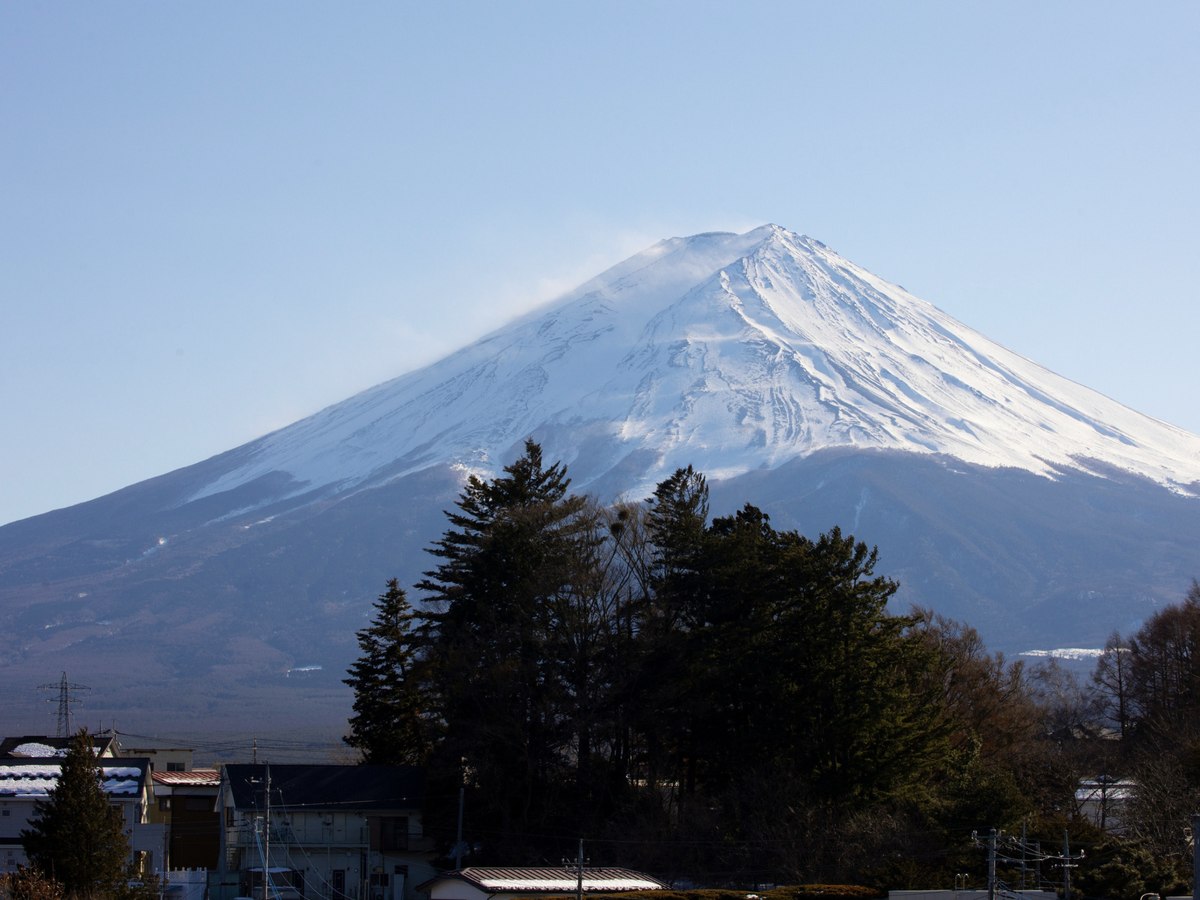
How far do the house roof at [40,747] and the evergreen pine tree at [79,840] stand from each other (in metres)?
16.2

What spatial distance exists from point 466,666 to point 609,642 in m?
3.67

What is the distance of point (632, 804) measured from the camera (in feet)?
137

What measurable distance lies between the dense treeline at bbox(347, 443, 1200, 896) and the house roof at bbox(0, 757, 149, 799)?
7.56 metres

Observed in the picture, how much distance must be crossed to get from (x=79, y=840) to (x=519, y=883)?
794cm

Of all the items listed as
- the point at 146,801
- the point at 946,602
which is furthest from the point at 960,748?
the point at 946,602

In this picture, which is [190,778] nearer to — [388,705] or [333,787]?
[388,705]

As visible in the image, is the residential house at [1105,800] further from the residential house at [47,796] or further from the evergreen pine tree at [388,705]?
the residential house at [47,796]

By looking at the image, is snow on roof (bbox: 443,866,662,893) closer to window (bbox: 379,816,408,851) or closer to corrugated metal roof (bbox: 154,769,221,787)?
window (bbox: 379,816,408,851)

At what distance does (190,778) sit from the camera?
5400 cm

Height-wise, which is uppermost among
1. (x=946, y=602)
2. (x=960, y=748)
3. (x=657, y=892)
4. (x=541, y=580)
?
(x=946, y=602)

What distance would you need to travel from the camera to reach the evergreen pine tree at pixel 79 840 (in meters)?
30.0

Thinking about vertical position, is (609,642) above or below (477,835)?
above

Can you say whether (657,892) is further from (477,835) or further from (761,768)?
(477,835)

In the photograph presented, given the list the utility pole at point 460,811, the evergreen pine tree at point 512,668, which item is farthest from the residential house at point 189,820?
the evergreen pine tree at point 512,668
